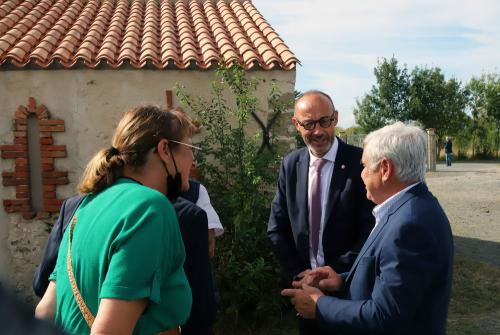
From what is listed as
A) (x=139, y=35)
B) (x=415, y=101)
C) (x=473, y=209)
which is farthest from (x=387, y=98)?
(x=139, y=35)

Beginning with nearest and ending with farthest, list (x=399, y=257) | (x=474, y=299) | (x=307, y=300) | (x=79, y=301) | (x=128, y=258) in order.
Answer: (x=128, y=258) → (x=79, y=301) → (x=399, y=257) → (x=307, y=300) → (x=474, y=299)

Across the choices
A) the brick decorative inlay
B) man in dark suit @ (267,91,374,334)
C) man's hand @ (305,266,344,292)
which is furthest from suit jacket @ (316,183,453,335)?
the brick decorative inlay

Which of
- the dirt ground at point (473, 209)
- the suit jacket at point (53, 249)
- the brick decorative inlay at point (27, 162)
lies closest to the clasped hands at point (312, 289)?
the suit jacket at point (53, 249)

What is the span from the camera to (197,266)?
2324mm

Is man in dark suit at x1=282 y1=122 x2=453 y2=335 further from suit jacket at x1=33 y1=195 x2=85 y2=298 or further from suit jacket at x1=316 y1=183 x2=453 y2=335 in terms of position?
suit jacket at x1=33 y1=195 x2=85 y2=298

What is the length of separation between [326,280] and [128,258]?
4.88ft

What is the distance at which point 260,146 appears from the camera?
19.8 ft

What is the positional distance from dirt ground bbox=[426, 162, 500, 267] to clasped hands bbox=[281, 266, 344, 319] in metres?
5.95

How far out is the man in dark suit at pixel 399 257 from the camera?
1.99 m

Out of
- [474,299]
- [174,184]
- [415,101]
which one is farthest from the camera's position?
[415,101]

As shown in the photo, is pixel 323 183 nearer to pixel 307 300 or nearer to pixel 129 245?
pixel 307 300

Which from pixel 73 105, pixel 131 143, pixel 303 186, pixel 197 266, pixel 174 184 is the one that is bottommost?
pixel 197 266

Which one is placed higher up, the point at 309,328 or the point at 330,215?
the point at 330,215

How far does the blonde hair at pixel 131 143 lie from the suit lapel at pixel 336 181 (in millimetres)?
1550
